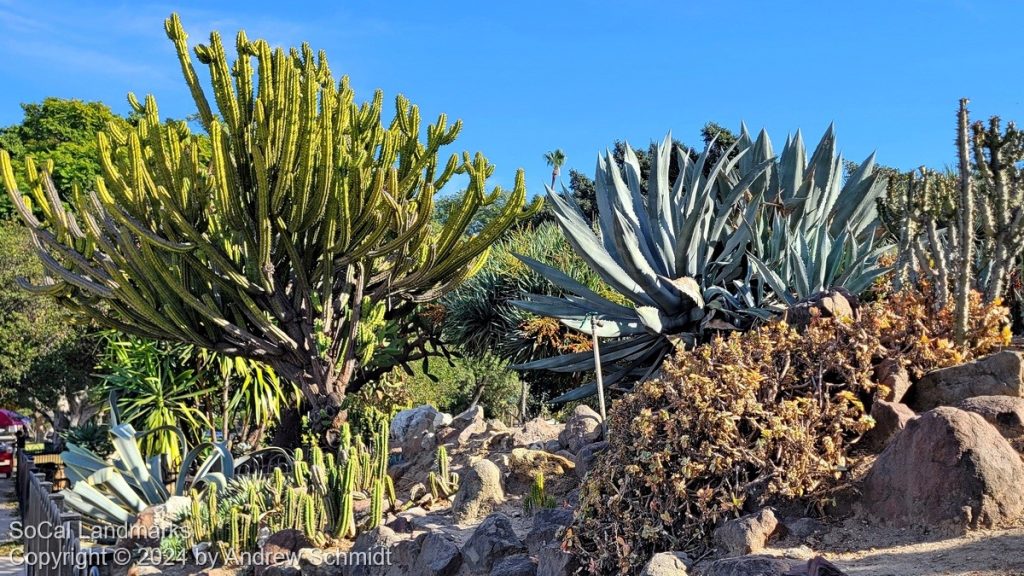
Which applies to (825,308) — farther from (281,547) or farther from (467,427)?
(281,547)

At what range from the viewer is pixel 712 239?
25.7ft

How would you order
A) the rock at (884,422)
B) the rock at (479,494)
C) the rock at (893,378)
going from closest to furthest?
1. the rock at (884,422)
2. the rock at (893,378)
3. the rock at (479,494)

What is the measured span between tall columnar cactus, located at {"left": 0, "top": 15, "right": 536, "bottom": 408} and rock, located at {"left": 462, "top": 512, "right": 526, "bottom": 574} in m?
4.63

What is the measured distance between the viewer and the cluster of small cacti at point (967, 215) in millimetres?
5305

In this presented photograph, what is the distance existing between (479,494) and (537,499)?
475 millimetres

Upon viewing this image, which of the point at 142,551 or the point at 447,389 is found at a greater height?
the point at 447,389

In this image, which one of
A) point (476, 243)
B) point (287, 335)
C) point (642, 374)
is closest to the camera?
point (642, 374)

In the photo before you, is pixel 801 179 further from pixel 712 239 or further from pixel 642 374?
pixel 642 374

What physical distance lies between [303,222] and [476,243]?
222 cm

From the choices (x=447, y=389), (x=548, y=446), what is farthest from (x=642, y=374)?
(x=447, y=389)

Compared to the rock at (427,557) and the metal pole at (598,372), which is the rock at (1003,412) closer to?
the metal pole at (598,372)

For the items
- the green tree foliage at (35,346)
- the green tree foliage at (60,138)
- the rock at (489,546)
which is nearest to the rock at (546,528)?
the rock at (489,546)

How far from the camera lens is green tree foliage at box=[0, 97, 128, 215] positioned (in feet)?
107

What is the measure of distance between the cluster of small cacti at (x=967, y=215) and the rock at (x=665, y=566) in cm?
229
